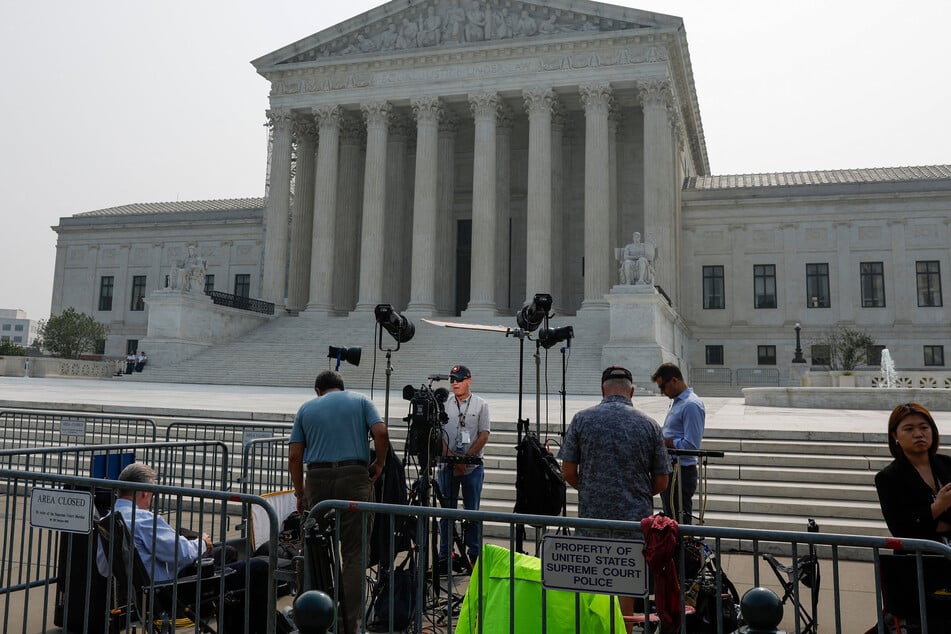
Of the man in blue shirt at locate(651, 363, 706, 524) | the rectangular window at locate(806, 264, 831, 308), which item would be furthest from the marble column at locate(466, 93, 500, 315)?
the man in blue shirt at locate(651, 363, 706, 524)

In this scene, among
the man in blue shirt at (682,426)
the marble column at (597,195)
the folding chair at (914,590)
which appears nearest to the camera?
the folding chair at (914,590)

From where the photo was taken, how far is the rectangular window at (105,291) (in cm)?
5481

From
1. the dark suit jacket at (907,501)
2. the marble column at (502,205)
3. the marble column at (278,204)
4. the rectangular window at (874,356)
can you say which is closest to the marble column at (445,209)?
the marble column at (502,205)

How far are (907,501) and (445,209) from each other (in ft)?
128

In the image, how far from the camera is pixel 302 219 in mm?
43000

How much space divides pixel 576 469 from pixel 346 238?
39.1 metres

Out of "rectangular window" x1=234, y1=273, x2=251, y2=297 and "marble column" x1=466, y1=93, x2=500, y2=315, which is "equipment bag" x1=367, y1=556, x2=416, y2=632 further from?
"rectangular window" x1=234, y1=273, x2=251, y2=297

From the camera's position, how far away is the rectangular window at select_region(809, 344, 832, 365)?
40.1m

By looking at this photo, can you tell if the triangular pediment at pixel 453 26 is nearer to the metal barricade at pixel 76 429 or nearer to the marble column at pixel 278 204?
the marble column at pixel 278 204

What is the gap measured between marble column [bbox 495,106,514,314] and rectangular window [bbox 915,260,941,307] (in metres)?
22.1

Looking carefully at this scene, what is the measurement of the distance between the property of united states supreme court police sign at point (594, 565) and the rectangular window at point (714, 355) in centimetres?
4102

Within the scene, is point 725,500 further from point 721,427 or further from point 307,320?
point 307,320

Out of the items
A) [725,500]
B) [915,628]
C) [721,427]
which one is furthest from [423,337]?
[915,628]

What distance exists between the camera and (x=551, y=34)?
3788cm
